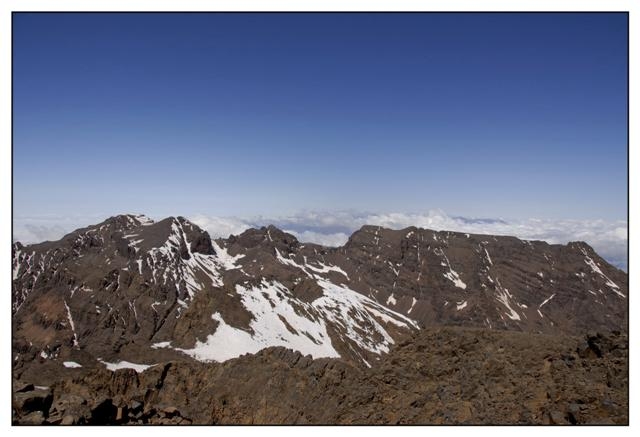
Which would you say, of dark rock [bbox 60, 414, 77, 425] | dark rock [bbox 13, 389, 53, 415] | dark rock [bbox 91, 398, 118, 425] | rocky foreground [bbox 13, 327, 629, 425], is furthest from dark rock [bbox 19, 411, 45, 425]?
dark rock [bbox 91, 398, 118, 425]

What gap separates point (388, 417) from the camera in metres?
27.6

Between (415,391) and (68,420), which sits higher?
(68,420)

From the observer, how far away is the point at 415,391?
1160 inches

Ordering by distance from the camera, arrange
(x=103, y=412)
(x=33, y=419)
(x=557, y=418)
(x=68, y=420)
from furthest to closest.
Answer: (x=103, y=412)
(x=557, y=418)
(x=68, y=420)
(x=33, y=419)

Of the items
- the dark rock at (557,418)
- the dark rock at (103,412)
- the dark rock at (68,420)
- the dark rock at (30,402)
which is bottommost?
the dark rock at (103,412)

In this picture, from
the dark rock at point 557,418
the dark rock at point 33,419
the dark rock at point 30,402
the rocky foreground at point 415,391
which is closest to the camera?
the dark rock at point 33,419

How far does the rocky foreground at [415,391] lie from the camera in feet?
76.9

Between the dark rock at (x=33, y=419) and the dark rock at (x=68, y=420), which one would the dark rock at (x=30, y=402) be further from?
the dark rock at (x=68, y=420)

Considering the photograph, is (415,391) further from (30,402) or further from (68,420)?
(30,402)

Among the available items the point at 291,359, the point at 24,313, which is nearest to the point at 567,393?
the point at 291,359

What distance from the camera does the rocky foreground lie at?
2344cm

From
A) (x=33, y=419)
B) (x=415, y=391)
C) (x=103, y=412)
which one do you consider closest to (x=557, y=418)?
(x=415, y=391)

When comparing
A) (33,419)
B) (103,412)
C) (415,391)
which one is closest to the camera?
(33,419)

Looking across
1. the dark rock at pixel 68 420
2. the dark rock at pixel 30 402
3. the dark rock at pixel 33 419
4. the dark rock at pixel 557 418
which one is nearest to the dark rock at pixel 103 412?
the dark rock at pixel 68 420
